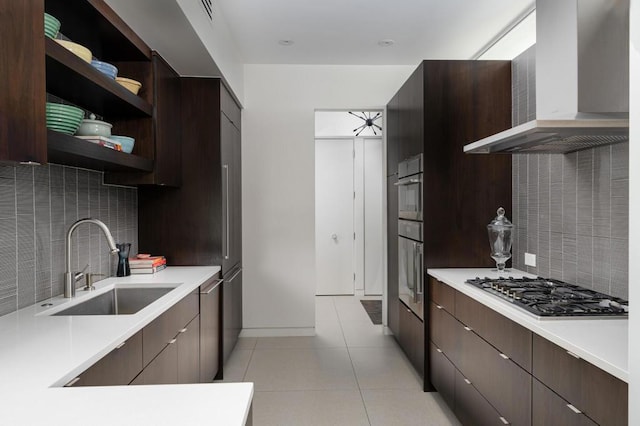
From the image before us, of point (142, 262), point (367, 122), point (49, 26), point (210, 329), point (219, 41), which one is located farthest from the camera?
point (367, 122)

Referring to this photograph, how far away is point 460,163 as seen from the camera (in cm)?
313

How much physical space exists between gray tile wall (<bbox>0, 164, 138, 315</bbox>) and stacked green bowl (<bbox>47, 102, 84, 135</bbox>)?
35 cm

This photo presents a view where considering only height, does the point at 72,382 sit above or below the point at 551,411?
above

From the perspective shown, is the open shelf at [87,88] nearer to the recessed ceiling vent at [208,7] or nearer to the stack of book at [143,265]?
the recessed ceiling vent at [208,7]

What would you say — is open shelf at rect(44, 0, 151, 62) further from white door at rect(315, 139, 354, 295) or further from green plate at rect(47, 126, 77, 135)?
white door at rect(315, 139, 354, 295)

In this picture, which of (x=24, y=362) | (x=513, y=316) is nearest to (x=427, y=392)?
(x=513, y=316)

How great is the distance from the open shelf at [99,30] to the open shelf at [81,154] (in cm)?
62

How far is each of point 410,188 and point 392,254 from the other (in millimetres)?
919

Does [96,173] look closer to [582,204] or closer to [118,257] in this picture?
[118,257]

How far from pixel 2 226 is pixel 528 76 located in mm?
3079

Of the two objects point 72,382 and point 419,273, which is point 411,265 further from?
point 72,382

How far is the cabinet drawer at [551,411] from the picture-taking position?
146cm

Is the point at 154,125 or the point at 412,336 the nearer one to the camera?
the point at 154,125

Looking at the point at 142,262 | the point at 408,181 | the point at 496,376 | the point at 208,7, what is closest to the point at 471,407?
the point at 496,376
